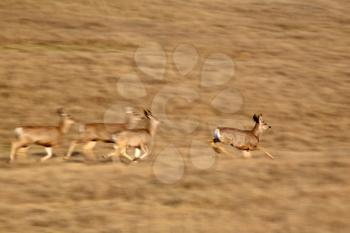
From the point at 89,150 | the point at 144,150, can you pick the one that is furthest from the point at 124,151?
the point at 89,150

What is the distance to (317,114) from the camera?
2478cm

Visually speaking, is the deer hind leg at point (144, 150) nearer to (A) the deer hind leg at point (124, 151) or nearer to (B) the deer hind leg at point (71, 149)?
(A) the deer hind leg at point (124, 151)

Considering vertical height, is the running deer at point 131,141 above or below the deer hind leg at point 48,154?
above

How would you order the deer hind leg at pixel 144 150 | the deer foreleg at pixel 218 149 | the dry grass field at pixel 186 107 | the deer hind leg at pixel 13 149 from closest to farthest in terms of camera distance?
the dry grass field at pixel 186 107, the deer hind leg at pixel 13 149, the deer hind leg at pixel 144 150, the deer foreleg at pixel 218 149

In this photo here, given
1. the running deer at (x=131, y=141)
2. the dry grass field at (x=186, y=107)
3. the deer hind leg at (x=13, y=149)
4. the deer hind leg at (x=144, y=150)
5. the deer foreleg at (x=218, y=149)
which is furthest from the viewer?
the deer foreleg at (x=218, y=149)

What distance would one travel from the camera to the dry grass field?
50.7 feet

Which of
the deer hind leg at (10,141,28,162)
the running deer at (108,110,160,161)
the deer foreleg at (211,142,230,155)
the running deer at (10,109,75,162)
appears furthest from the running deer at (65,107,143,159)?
the deer foreleg at (211,142,230,155)

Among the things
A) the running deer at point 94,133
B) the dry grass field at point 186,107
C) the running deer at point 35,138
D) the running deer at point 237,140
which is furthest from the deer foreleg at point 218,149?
the running deer at point 35,138

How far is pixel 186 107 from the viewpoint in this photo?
82.0 ft

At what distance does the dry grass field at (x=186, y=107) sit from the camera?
15.5m

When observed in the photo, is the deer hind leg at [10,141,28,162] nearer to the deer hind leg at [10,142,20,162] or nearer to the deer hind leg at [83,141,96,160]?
the deer hind leg at [10,142,20,162]

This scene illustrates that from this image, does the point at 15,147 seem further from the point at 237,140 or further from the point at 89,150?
the point at 237,140

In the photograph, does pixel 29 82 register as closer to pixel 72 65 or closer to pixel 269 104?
pixel 72 65

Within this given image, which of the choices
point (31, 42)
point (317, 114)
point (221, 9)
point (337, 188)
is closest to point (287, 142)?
point (317, 114)
